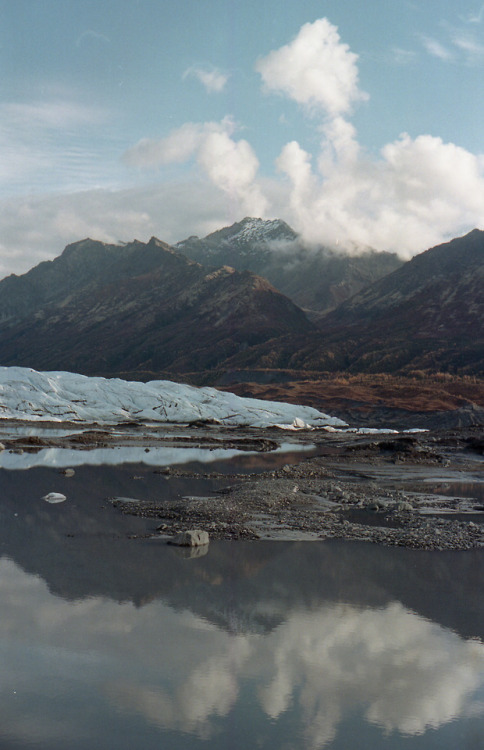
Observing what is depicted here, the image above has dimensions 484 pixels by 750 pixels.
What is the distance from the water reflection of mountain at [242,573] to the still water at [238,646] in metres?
0.05

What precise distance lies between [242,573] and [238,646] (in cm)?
354

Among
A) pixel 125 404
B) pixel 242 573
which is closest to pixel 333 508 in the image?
pixel 242 573

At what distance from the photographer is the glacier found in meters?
70.4

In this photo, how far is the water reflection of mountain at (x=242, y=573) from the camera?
1044cm

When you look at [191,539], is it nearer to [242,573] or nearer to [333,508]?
[242,573]

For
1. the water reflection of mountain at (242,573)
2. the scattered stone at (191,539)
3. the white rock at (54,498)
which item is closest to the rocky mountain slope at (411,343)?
the white rock at (54,498)

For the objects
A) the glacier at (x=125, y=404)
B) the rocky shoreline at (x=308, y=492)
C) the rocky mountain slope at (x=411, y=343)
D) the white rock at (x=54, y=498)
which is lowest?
the rocky shoreline at (x=308, y=492)

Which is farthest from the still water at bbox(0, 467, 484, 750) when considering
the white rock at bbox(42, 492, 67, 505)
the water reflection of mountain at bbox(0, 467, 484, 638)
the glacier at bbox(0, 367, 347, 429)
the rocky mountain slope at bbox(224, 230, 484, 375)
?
the rocky mountain slope at bbox(224, 230, 484, 375)

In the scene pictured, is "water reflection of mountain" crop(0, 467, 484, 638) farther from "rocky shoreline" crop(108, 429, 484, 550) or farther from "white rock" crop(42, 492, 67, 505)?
"white rock" crop(42, 492, 67, 505)

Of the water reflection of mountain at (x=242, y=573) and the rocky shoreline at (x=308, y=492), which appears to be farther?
the rocky shoreline at (x=308, y=492)

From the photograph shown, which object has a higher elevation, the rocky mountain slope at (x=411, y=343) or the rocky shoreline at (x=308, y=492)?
the rocky mountain slope at (x=411, y=343)

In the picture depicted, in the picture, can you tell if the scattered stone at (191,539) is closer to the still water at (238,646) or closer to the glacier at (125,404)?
the still water at (238,646)

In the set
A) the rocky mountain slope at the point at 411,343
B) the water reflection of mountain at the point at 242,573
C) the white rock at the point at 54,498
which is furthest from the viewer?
the rocky mountain slope at the point at 411,343

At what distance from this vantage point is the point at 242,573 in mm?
12203
